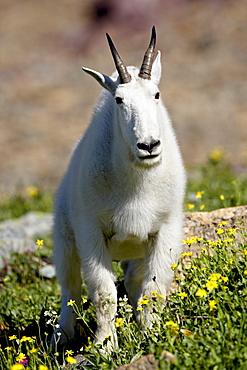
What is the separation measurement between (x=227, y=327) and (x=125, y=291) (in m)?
2.93

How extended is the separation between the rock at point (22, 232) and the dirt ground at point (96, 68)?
481cm

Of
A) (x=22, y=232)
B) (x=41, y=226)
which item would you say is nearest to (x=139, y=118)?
(x=22, y=232)

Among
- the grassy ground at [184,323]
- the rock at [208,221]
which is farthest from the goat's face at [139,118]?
the rock at [208,221]

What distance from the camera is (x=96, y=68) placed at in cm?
2453

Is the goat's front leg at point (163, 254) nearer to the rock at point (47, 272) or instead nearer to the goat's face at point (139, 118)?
the goat's face at point (139, 118)

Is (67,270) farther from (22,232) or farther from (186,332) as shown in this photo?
(22,232)

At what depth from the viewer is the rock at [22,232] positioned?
8.07 meters

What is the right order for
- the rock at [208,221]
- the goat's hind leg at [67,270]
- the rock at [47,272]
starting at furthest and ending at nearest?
1. the rock at [47,272]
2. the rock at [208,221]
3. the goat's hind leg at [67,270]

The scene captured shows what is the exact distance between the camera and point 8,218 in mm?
10492

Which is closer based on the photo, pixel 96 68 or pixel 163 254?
pixel 163 254

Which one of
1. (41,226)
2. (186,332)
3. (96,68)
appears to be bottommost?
(186,332)

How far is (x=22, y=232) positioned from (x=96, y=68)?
650 inches

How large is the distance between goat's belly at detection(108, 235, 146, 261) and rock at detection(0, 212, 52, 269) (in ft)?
8.77

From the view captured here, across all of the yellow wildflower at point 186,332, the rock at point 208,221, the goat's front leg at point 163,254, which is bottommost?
the yellow wildflower at point 186,332
